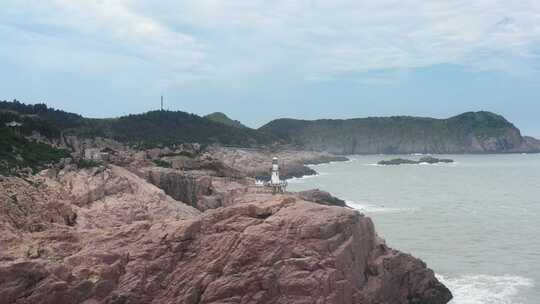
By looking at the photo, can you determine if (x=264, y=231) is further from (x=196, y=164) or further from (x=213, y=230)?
(x=196, y=164)

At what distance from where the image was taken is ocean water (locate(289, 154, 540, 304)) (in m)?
27.4

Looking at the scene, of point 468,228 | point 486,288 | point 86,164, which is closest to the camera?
point 86,164

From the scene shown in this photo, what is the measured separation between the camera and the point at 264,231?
61.3 ft

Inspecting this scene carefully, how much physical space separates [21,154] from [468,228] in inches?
1083

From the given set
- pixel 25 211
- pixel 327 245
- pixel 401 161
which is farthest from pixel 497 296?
pixel 401 161

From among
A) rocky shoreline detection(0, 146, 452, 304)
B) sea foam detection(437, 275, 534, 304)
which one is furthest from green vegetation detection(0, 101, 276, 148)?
rocky shoreline detection(0, 146, 452, 304)

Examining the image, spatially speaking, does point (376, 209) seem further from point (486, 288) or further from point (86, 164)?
point (86, 164)

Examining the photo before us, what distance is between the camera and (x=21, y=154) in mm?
25797

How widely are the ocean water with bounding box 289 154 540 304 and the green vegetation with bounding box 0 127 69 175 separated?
16688mm

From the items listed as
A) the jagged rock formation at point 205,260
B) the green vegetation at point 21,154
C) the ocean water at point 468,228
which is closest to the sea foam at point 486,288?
the ocean water at point 468,228

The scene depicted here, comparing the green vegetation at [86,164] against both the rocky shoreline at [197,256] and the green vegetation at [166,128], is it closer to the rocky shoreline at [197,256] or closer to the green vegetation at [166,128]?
the rocky shoreline at [197,256]

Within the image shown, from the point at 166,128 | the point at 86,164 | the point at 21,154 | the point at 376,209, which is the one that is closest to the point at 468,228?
the point at 376,209

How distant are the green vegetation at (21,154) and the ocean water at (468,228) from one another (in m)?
16.7

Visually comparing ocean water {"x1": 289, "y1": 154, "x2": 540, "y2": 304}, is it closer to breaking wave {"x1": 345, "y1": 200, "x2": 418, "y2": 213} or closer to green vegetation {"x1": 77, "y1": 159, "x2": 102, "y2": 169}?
breaking wave {"x1": 345, "y1": 200, "x2": 418, "y2": 213}
